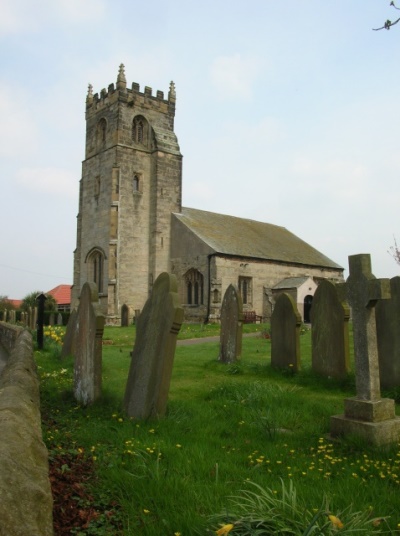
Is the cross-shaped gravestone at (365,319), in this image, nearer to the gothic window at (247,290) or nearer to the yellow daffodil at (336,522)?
the yellow daffodil at (336,522)

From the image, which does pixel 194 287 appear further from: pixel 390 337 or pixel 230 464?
pixel 230 464

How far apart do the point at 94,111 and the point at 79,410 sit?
2904 cm

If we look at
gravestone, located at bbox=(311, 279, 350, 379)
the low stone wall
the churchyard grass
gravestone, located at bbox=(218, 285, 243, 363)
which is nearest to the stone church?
gravestone, located at bbox=(218, 285, 243, 363)

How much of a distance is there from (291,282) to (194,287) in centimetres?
607

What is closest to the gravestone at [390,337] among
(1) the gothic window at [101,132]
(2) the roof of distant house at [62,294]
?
(1) the gothic window at [101,132]

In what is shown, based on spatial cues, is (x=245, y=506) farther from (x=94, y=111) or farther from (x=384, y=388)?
(x=94, y=111)

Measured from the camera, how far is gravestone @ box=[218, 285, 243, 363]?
1018 centimetres

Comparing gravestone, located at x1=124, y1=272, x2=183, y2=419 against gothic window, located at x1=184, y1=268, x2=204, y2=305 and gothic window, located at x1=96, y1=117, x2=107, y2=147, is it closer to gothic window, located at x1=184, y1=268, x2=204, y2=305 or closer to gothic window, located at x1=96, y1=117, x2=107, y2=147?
gothic window, located at x1=184, y1=268, x2=204, y2=305

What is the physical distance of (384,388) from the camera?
6.87m

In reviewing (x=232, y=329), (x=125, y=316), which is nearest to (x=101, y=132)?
(x=125, y=316)

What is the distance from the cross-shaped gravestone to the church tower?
76.6ft

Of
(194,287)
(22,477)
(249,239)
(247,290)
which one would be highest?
(249,239)

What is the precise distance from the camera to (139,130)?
99.3ft

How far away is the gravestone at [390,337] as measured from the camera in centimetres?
681
